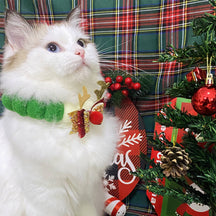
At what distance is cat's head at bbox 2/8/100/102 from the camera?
658 mm

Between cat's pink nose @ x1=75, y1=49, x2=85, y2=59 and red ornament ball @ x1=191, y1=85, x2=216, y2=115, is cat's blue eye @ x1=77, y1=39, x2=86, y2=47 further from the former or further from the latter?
red ornament ball @ x1=191, y1=85, x2=216, y2=115

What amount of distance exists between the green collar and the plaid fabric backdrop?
49 cm

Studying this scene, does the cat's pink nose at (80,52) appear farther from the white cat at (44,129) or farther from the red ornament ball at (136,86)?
the red ornament ball at (136,86)

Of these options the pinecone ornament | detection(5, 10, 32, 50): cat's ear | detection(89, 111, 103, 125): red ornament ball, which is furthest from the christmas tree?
detection(5, 10, 32, 50): cat's ear

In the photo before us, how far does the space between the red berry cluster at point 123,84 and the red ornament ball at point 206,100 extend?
531 mm

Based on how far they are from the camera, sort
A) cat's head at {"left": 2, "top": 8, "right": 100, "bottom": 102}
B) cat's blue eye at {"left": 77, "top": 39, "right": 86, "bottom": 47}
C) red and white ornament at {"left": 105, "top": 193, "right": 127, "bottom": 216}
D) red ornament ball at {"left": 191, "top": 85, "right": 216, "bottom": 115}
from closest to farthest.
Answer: red ornament ball at {"left": 191, "top": 85, "right": 216, "bottom": 115}
cat's head at {"left": 2, "top": 8, "right": 100, "bottom": 102}
cat's blue eye at {"left": 77, "top": 39, "right": 86, "bottom": 47}
red and white ornament at {"left": 105, "top": 193, "right": 127, "bottom": 216}

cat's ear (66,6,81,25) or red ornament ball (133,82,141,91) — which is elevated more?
cat's ear (66,6,81,25)

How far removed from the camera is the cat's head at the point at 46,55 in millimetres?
658

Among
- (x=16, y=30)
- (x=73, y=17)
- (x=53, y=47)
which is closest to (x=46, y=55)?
(x=53, y=47)

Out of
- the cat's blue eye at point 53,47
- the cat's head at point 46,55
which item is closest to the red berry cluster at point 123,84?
the cat's head at point 46,55

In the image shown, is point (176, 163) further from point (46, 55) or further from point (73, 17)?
point (73, 17)

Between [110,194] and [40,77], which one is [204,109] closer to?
[40,77]

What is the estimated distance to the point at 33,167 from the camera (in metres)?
0.67

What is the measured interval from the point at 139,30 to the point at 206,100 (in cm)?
74
